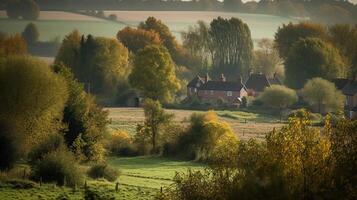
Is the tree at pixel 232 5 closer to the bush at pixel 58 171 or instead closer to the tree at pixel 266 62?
the tree at pixel 266 62

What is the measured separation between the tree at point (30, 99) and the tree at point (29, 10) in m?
48.6

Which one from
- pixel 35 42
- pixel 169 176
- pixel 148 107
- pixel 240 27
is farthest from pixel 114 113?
pixel 240 27

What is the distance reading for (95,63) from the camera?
3354 inches

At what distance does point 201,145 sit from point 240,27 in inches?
2249

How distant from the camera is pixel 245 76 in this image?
350 ft

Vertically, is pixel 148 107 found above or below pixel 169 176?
above

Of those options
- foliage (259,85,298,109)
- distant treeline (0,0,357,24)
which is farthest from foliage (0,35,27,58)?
foliage (259,85,298,109)

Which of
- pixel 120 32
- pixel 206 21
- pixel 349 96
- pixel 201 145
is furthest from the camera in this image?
pixel 206 21

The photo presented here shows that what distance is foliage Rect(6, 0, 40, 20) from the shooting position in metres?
93.9

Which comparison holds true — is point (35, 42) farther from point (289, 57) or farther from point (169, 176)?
point (169, 176)

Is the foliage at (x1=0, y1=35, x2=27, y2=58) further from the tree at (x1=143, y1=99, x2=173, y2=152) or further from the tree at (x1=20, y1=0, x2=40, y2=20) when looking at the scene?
the tree at (x1=143, y1=99, x2=173, y2=152)

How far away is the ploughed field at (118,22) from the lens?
310 ft

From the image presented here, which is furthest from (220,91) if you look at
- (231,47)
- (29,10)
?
(29,10)

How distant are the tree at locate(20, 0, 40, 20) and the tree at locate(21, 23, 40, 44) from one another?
166 centimetres
